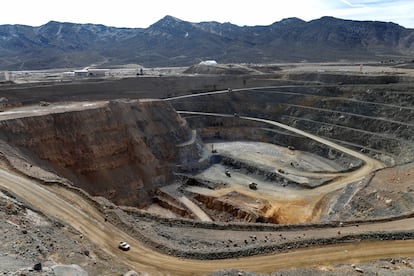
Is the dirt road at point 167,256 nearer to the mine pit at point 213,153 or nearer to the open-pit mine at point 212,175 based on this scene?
the open-pit mine at point 212,175

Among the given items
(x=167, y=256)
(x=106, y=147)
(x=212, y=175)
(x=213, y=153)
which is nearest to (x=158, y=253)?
(x=167, y=256)

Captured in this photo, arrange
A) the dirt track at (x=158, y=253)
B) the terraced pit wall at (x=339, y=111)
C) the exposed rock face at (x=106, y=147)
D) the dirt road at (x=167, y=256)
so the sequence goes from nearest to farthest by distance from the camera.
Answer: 1. the dirt road at (x=167, y=256)
2. the dirt track at (x=158, y=253)
3. the exposed rock face at (x=106, y=147)
4. the terraced pit wall at (x=339, y=111)

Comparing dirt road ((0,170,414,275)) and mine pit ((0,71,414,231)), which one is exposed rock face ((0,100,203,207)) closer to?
mine pit ((0,71,414,231))

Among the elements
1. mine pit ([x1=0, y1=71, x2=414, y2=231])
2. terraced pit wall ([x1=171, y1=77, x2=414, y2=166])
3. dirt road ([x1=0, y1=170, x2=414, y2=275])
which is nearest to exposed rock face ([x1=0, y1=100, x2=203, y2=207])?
mine pit ([x1=0, y1=71, x2=414, y2=231])

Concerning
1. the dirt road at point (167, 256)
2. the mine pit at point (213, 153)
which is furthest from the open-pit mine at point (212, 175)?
the mine pit at point (213, 153)

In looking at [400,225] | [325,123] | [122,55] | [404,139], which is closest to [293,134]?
[325,123]

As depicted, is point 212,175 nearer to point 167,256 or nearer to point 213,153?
point 213,153
